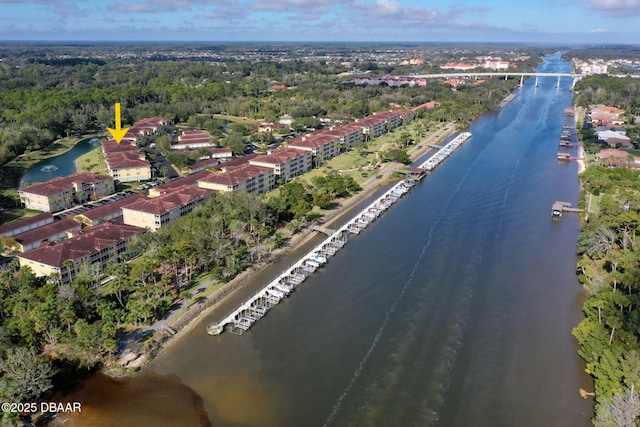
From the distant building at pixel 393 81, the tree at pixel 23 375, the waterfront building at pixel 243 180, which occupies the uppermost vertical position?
the distant building at pixel 393 81

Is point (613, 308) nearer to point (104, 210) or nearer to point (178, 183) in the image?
point (104, 210)

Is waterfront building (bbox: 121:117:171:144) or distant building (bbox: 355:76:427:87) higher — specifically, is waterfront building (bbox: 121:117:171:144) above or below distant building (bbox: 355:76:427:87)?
below

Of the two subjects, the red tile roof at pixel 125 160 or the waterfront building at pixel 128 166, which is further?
the red tile roof at pixel 125 160

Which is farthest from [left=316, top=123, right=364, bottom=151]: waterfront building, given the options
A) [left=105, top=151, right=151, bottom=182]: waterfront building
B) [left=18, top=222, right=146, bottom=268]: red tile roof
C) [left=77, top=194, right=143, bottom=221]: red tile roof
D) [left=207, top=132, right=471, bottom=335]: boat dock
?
[left=18, top=222, right=146, bottom=268]: red tile roof

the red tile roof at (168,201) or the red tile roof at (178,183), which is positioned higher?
the red tile roof at (168,201)

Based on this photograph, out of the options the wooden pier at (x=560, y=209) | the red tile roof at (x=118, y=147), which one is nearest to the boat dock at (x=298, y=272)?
the wooden pier at (x=560, y=209)

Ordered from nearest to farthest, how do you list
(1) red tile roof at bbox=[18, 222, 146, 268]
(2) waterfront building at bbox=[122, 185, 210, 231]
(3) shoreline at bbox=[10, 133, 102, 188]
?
(1) red tile roof at bbox=[18, 222, 146, 268] < (2) waterfront building at bbox=[122, 185, 210, 231] < (3) shoreline at bbox=[10, 133, 102, 188]

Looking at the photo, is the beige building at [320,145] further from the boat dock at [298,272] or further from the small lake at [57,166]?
the small lake at [57,166]

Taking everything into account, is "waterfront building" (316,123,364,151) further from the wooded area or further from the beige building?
the wooded area
